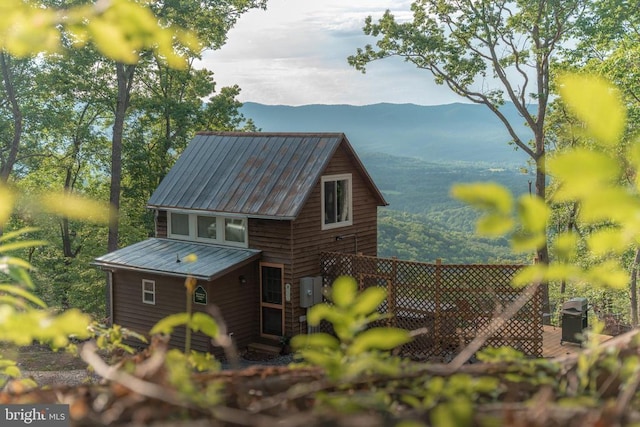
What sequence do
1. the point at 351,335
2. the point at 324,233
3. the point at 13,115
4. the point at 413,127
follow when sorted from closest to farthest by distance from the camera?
the point at 351,335, the point at 324,233, the point at 13,115, the point at 413,127

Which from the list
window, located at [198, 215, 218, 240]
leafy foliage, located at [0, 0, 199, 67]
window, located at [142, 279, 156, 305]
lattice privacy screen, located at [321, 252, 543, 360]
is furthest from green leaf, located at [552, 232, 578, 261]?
window, located at [142, 279, 156, 305]

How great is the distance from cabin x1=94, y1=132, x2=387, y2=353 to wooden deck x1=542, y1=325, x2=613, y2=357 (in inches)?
181

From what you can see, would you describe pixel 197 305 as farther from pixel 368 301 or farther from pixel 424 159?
pixel 424 159

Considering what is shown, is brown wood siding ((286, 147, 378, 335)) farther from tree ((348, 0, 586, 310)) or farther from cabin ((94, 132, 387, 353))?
tree ((348, 0, 586, 310))

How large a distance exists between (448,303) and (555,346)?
2.38 metres

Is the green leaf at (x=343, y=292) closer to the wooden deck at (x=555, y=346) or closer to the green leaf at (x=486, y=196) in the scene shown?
the green leaf at (x=486, y=196)

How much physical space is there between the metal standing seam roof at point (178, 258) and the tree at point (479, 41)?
999cm

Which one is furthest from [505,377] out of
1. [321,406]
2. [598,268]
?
[321,406]

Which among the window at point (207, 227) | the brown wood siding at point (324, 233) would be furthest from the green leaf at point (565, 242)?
the window at point (207, 227)

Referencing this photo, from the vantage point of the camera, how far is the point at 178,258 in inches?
573

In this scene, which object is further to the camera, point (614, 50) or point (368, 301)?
point (614, 50)

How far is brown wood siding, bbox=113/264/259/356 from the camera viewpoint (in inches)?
550

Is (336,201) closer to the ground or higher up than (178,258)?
higher up

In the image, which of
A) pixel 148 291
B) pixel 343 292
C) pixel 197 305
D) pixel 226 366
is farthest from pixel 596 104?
pixel 148 291
